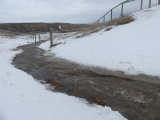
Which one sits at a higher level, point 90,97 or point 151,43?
point 151,43

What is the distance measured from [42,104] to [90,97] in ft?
4.72

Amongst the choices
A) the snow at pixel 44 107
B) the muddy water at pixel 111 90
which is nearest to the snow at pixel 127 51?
the muddy water at pixel 111 90

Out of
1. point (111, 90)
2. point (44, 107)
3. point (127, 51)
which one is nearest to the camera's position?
point (44, 107)

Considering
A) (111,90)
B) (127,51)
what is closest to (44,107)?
(111,90)

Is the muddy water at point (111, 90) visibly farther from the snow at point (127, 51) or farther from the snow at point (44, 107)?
the snow at point (127, 51)

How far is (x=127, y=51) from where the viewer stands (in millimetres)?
Result: 8000

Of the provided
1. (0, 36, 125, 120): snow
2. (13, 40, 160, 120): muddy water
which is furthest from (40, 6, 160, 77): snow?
(0, 36, 125, 120): snow

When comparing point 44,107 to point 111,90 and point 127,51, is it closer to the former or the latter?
point 111,90

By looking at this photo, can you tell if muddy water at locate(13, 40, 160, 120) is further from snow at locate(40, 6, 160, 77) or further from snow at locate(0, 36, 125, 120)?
snow at locate(40, 6, 160, 77)

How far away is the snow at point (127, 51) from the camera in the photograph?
21.8ft

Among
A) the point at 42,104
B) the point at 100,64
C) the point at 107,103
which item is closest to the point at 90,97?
the point at 107,103

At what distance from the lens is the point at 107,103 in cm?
421

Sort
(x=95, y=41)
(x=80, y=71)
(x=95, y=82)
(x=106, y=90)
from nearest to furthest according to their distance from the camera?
(x=106, y=90) < (x=95, y=82) < (x=80, y=71) < (x=95, y=41)

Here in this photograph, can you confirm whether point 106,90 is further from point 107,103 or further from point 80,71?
point 80,71
